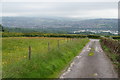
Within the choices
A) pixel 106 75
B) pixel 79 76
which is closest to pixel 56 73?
pixel 79 76

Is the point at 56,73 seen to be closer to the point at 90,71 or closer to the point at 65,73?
the point at 65,73

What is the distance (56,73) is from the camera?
1070 cm

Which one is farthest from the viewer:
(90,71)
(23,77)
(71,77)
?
(90,71)

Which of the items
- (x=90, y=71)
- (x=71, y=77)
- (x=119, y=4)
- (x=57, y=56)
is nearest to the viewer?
(x=71, y=77)

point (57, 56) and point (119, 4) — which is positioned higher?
point (119, 4)

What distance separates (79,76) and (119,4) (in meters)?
16.2

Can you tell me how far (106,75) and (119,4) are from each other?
15.4m

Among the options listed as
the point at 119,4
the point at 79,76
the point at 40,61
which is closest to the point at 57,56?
the point at 40,61

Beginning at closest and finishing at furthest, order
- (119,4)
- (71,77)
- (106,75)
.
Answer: (71,77)
(106,75)
(119,4)

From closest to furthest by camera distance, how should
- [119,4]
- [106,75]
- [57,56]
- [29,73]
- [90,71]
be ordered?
1. [29,73]
2. [106,75]
3. [90,71]
4. [57,56]
5. [119,4]

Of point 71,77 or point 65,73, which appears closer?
point 71,77

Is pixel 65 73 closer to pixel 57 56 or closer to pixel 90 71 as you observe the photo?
pixel 90 71

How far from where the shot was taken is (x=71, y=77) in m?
9.97

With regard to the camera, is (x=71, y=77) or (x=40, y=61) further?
(x=40, y=61)
